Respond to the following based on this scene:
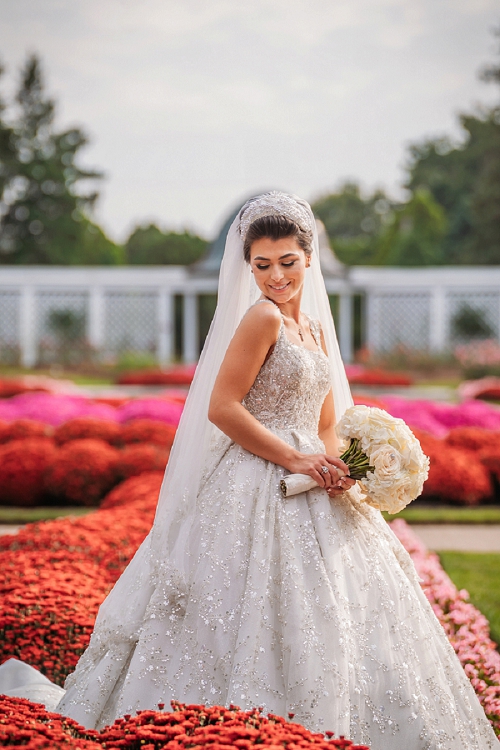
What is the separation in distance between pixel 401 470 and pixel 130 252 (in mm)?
39460

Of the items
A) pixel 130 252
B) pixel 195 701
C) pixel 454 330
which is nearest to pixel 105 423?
pixel 195 701

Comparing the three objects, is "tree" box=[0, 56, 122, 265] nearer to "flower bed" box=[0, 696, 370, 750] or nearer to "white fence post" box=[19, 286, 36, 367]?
"white fence post" box=[19, 286, 36, 367]

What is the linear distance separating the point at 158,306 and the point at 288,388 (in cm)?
1996

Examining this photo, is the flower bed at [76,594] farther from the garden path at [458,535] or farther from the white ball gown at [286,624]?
the garden path at [458,535]

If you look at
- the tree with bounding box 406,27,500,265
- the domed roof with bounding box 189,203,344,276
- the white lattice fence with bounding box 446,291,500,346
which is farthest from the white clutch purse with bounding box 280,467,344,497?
the tree with bounding box 406,27,500,265

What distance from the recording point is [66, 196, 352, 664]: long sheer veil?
2.46 m

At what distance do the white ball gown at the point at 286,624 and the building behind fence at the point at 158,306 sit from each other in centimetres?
1929

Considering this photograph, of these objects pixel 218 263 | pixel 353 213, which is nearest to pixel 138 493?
pixel 218 263

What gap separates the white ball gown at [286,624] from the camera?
2195mm

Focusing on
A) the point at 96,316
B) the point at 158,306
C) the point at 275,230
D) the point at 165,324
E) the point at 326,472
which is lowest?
the point at 165,324

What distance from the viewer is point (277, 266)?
256 centimetres

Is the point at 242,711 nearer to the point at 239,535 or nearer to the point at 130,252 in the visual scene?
the point at 239,535

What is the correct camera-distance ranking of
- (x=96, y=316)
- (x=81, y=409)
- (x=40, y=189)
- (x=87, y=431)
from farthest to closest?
(x=40, y=189)
(x=96, y=316)
(x=81, y=409)
(x=87, y=431)

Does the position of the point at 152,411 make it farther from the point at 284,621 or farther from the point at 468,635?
the point at 284,621
